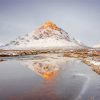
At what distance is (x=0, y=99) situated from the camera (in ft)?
62.5

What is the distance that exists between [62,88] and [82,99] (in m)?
5.33

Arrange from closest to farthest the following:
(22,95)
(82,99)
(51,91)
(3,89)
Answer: (82,99) → (22,95) → (51,91) → (3,89)

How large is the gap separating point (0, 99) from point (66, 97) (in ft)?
16.6

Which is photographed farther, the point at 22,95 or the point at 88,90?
the point at 88,90

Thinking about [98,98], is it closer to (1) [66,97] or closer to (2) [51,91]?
(1) [66,97]

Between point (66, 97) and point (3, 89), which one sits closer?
point (66, 97)

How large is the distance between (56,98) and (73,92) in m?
2.72

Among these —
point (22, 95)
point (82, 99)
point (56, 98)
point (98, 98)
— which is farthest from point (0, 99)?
point (98, 98)

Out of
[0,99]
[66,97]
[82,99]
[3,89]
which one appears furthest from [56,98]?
[3,89]

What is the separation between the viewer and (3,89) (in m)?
23.7

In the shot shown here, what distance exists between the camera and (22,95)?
67.6 feet

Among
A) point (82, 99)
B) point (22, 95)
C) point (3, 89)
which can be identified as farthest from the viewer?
point (3, 89)

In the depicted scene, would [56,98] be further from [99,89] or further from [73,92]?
[99,89]

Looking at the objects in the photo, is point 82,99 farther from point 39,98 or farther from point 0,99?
point 0,99
